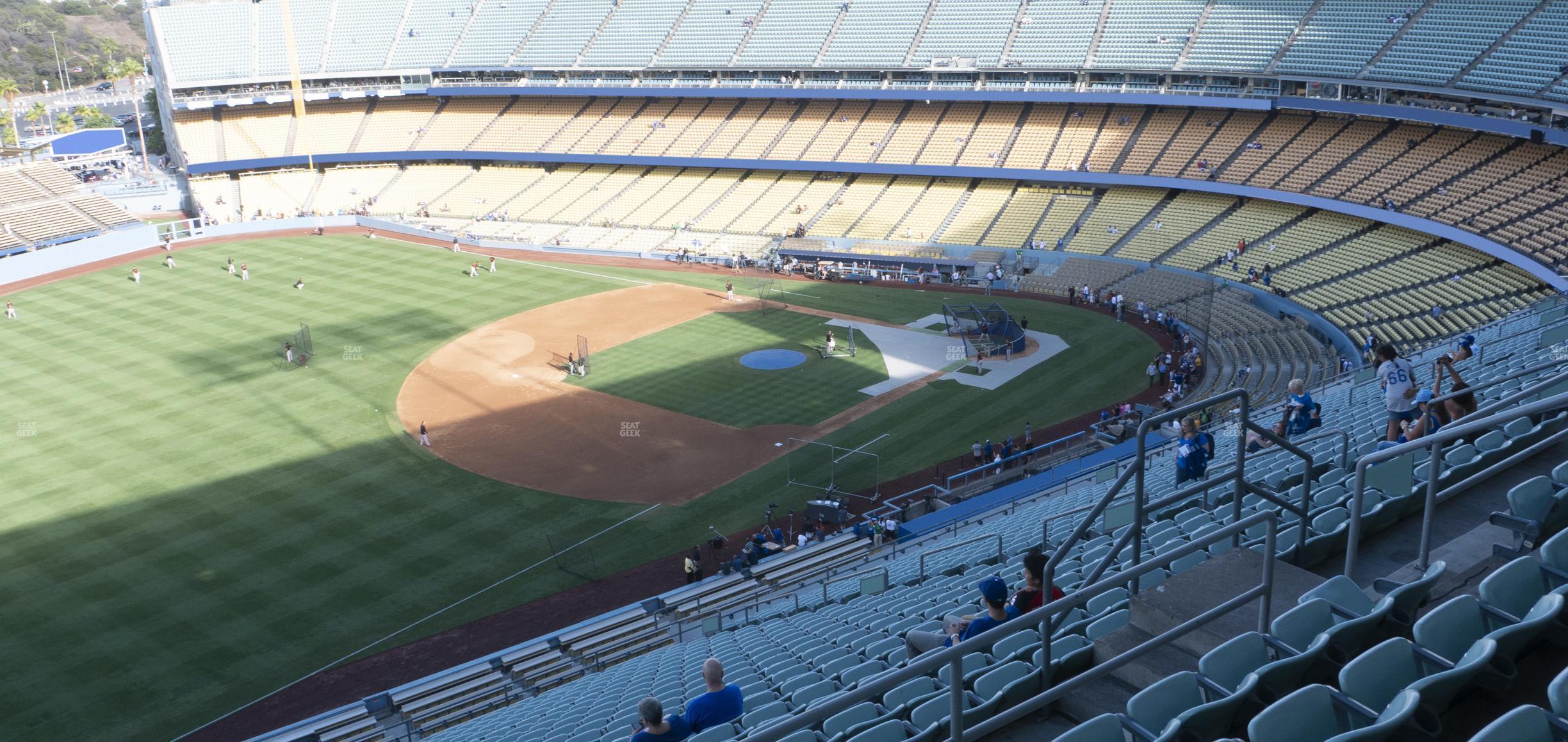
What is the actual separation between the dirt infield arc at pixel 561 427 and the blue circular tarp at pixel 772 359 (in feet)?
15.6

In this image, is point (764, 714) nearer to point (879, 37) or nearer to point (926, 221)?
point (926, 221)

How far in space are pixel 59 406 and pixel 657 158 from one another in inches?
1361

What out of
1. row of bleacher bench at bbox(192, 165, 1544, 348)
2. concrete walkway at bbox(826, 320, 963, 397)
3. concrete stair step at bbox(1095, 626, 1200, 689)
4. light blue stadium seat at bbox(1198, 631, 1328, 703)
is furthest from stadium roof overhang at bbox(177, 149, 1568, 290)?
light blue stadium seat at bbox(1198, 631, 1328, 703)

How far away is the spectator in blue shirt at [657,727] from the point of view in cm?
853

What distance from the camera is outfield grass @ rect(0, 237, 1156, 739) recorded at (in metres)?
23.1

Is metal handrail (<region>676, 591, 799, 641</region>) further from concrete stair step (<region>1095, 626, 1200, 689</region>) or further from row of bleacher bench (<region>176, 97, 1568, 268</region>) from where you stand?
row of bleacher bench (<region>176, 97, 1568, 268</region>)

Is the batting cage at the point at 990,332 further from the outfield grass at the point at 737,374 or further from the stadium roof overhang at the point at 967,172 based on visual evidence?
the stadium roof overhang at the point at 967,172

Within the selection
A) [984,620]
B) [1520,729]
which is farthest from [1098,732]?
[984,620]

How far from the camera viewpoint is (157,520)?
28.8m

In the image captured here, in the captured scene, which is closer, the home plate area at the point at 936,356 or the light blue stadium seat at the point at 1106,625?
the light blue stadium seat at the point at 1106,625

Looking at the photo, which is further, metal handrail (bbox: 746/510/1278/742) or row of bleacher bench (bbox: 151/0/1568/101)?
row of bleacher bench (bbox: 151/0/1568/101)

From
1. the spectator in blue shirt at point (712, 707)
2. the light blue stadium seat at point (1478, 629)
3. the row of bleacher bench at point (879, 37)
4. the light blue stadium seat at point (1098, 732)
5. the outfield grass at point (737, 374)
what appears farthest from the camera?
the row of bleacher bench at point (879, 37)

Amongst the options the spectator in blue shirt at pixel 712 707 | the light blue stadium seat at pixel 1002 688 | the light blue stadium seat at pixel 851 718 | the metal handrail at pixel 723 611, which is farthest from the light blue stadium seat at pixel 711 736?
the metal handrail at pixel 723 611

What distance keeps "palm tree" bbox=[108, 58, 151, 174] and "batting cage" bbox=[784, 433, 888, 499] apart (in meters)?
66.6
